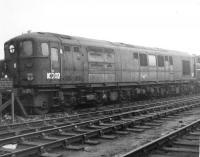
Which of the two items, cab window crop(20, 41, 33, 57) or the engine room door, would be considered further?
the engine room door

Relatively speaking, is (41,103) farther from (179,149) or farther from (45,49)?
(179,149)

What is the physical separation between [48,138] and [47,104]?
616 cm

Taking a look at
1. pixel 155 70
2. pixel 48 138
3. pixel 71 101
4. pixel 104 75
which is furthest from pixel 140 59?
pixel 48 138

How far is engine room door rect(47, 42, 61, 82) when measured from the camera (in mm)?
15273

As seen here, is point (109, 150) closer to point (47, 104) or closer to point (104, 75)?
point (47, 104)

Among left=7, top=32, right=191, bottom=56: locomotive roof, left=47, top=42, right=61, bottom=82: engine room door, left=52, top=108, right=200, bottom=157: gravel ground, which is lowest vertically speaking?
left=52, top=108, right=200, bottom=157: gravel ground

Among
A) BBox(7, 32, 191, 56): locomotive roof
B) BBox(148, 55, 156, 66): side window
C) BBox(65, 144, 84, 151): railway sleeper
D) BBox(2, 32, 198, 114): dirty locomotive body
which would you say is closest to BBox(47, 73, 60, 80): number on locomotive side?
BBox(2, 32, 198, 114): dirty locomotive body

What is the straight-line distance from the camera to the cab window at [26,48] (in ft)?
49.2

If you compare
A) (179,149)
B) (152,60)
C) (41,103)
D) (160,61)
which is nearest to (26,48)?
(41,103)

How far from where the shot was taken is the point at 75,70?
16.6 m

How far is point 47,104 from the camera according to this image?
15.2m

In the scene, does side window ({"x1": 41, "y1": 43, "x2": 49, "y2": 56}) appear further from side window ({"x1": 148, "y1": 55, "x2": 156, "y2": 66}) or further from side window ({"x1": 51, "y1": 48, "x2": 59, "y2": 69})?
side window ({"x1": 148, "y1": 55, "x2": 156, "y2": 66})

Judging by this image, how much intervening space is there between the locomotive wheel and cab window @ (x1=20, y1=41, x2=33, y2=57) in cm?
192

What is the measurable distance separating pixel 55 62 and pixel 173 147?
28.1 feet
